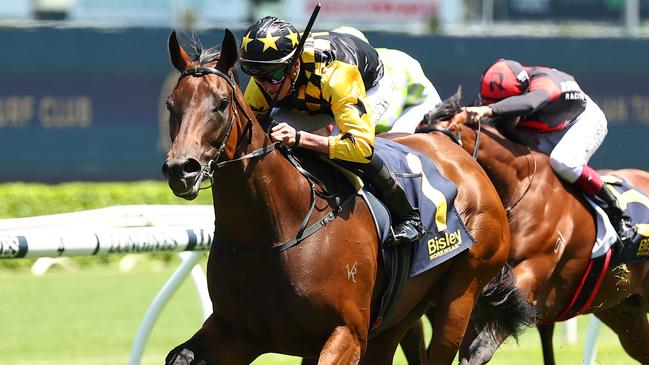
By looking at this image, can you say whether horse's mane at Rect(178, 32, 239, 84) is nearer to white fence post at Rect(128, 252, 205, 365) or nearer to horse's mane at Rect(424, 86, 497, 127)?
white fence post at Rect(128, 252, 205, 365)

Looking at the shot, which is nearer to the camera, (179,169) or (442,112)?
(179,169)

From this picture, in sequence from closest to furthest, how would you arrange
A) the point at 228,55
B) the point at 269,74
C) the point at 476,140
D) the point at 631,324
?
1. the point at 228,55
2. the point at 269,74
3. the point at 476,140
4. the point at 631,324

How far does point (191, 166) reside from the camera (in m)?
3.73

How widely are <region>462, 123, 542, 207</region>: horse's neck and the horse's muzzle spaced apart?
103 inches

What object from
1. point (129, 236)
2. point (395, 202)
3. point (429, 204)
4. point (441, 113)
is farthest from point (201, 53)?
point (441, 113)

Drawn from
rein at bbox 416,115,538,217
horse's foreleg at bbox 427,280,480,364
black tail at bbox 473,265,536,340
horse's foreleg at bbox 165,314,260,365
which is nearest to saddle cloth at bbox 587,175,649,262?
rein at bbox 416,115,538,217

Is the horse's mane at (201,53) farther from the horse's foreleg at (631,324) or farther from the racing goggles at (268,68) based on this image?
the horse's foreleg at (631,324)

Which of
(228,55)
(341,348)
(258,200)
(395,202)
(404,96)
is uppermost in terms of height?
(228,55)

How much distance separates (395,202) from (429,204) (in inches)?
9.7

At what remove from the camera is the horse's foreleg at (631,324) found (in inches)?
267

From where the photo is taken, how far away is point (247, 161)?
13.7ft

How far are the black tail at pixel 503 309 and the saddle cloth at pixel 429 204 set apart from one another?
1.71 ft

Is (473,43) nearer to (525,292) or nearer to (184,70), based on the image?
(525,292)

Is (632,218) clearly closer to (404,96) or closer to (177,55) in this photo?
(404,96)
